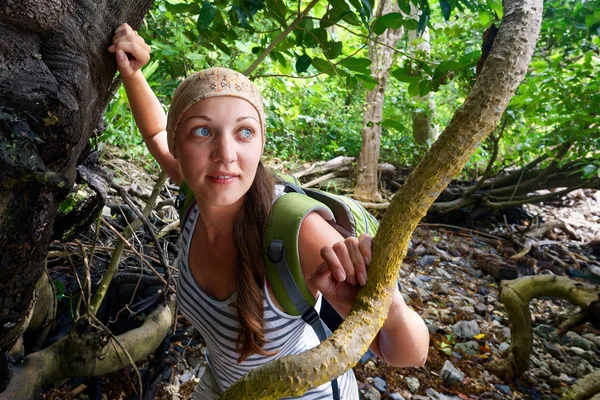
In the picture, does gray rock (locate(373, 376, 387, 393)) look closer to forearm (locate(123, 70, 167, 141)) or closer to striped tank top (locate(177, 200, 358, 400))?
striped tank top (locate(177, 200, 358, 400))

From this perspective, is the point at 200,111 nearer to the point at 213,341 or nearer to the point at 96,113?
the point at 96,113

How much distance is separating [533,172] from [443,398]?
17.4ft

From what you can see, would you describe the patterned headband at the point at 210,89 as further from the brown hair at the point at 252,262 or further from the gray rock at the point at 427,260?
the gray rock at the point at 427,260

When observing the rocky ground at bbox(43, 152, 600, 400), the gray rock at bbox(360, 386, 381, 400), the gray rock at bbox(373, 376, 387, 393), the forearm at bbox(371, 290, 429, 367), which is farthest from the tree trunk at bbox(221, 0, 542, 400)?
the gray rock at bbox(373, 376, 387, 393)

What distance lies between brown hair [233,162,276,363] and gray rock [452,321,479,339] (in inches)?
115

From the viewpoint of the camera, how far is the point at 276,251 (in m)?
1.18

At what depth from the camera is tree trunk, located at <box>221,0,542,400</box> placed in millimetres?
559

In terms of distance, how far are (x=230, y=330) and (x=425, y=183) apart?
104 centimetres

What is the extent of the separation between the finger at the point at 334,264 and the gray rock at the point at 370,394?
2213 mm

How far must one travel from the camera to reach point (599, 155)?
4531mm

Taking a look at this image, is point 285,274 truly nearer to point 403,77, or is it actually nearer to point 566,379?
point 403,77

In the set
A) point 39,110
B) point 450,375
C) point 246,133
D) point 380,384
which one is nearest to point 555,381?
point 450,375

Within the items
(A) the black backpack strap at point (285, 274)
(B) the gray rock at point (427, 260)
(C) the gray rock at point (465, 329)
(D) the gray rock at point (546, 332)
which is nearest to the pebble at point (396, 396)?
(C) the gray rock at point (465, 329)

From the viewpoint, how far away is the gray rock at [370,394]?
107 inches
